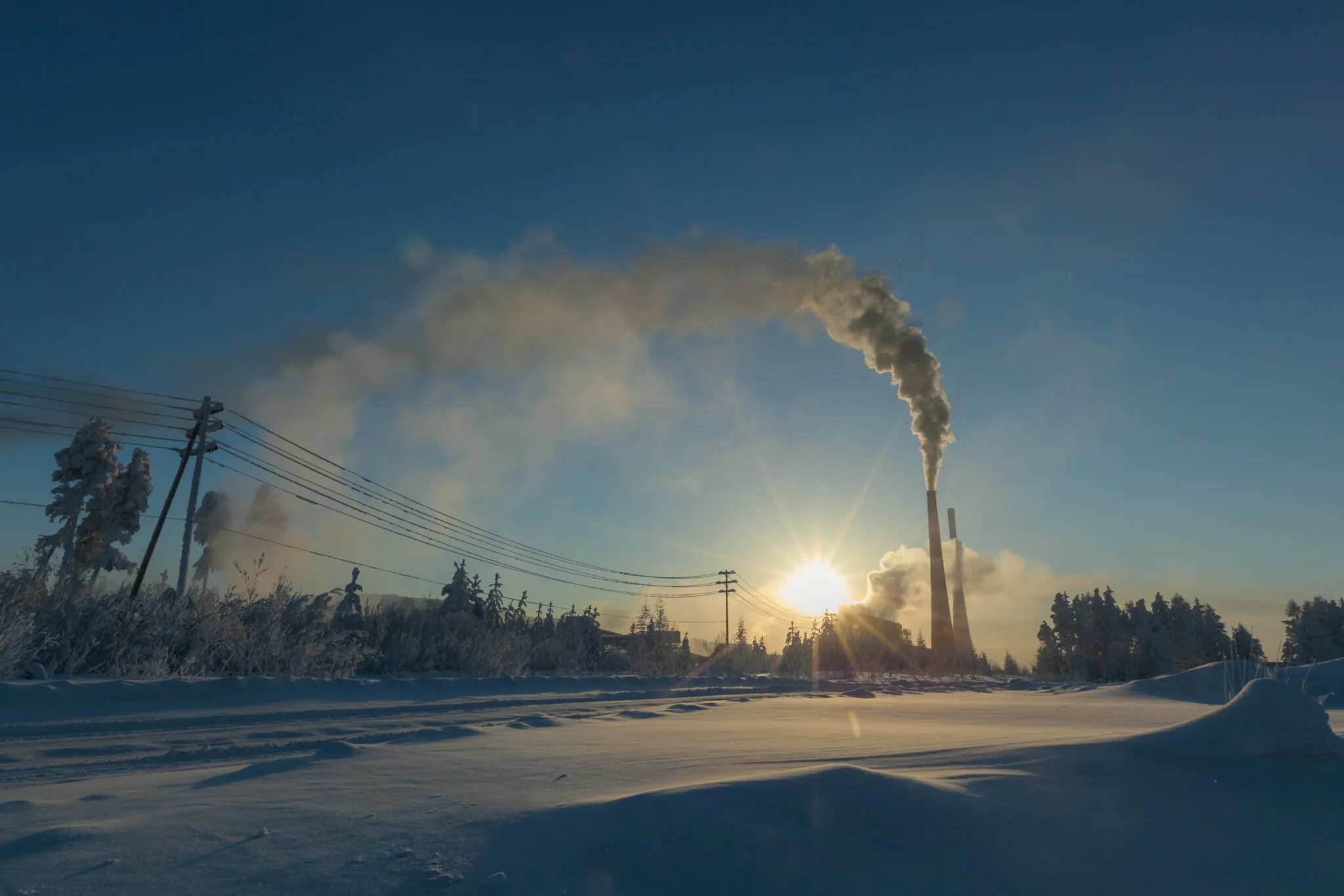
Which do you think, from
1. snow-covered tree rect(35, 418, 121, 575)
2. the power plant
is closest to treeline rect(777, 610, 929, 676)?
the power plant

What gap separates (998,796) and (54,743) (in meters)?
6.09

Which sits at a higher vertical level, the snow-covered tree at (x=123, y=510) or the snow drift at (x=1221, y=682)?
the snow-covered tree at (x=123, y=510)

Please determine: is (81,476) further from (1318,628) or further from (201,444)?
(1318,628)

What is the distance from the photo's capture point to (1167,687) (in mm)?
14039

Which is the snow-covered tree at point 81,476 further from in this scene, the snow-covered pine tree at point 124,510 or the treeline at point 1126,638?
the treeline at point 1126,638

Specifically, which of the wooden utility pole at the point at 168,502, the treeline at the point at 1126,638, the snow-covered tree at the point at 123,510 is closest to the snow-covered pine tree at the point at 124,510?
the snow-covered tree at the point at 123,510

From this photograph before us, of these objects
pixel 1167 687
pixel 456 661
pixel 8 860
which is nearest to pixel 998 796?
pixel 8 860

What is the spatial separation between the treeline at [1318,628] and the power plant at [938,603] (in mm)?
21729

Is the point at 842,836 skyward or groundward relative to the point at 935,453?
groundward

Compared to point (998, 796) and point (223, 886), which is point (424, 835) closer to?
point (223, 886)

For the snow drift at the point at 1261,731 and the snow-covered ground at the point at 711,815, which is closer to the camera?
the snow-covered ground at the point at 711,815

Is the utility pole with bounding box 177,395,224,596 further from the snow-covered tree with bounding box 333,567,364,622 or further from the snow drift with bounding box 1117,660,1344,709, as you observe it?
the snow drift with bounding box 1117,660,1344,709

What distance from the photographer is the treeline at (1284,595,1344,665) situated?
47.0 meters

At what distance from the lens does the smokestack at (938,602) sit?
42688 millimetres
